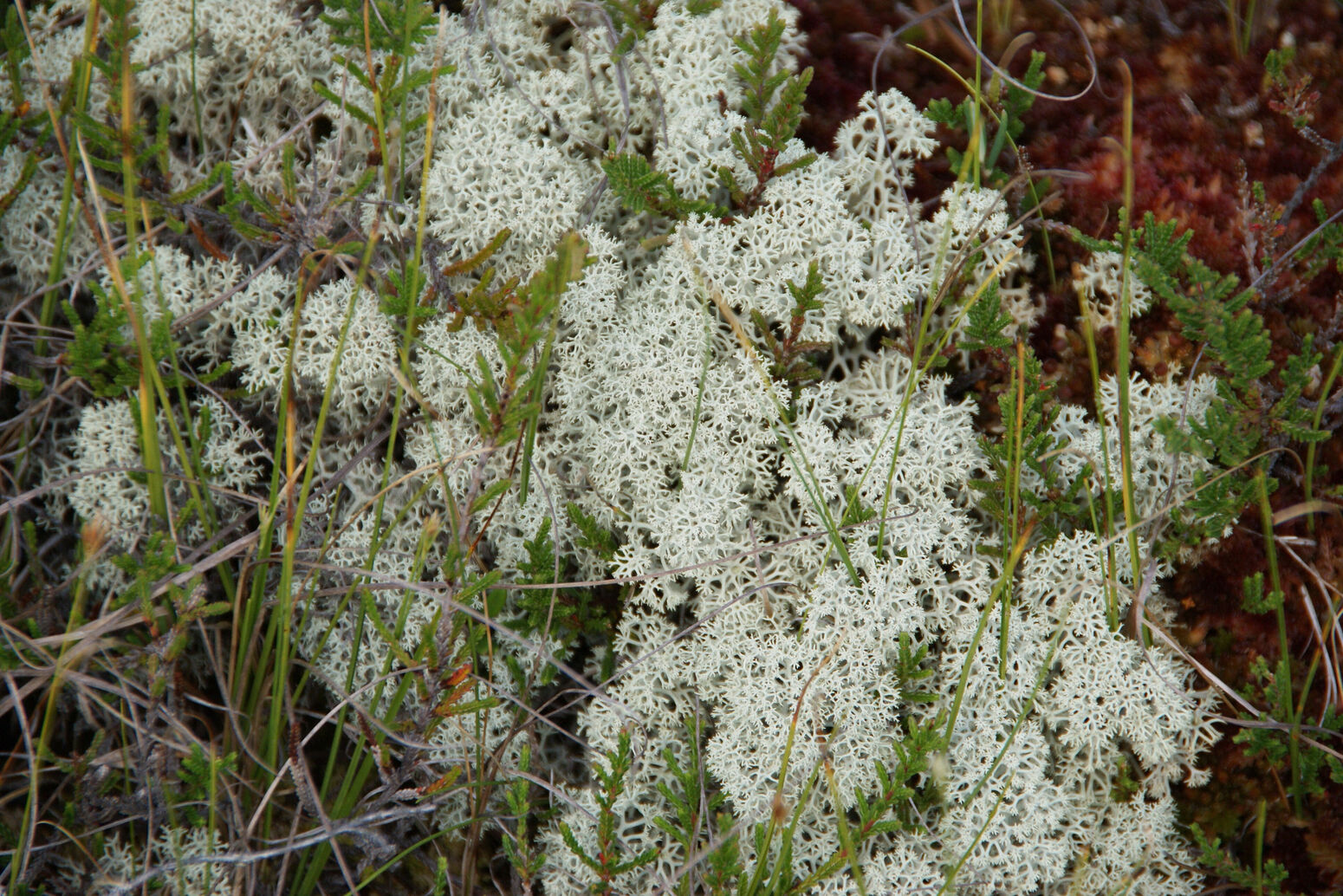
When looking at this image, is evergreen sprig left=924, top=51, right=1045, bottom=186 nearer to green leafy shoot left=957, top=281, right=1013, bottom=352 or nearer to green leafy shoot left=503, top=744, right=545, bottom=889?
green leafy shoot left=957, top=281, right=1013, bottom=352

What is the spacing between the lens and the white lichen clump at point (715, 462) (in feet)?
8.50

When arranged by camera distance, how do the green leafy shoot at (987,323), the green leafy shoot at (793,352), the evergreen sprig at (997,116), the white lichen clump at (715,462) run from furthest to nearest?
the evergreen sprig at (997,116) < the green leafy shoot at (793,352) < the green leafy shoot at (987,323) < the white lichen clump at (715,462)

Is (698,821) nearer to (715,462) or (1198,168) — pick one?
(715,462)

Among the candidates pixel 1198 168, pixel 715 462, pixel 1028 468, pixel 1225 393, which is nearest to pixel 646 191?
pixel 715 462

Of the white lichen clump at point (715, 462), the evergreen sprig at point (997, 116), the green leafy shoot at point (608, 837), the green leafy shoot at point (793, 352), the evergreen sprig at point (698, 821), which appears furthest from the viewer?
the evergreen sprig at point (997, 116)

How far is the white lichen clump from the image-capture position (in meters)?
2.59

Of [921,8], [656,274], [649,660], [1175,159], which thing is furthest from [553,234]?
[1175,159]

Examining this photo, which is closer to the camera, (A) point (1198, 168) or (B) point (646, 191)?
Result: (B) point (646, 191)

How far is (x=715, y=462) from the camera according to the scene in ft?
9.23

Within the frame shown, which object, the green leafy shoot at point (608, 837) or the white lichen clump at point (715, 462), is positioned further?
the white lichen clump at point (715, 462)

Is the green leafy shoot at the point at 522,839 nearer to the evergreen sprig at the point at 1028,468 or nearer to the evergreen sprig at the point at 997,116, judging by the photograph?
the evergreen sprig at the point at 1028,468

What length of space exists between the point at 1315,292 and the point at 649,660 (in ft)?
8.54

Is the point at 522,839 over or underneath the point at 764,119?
underneath

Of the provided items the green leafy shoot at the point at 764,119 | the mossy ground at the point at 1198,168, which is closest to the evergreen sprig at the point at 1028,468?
the mossy ground at the point at 1198,168
